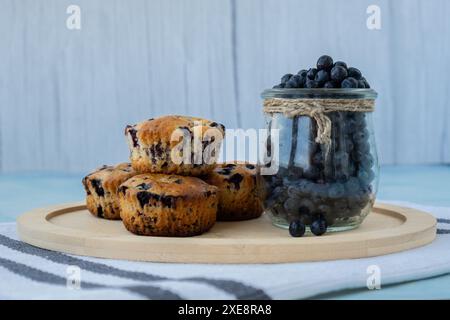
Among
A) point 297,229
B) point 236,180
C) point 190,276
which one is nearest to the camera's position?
point 190,276

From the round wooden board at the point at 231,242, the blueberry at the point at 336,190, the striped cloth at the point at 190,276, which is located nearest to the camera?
the striped cloth at the point at 190,276

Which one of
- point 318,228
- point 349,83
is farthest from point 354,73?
point 318,228

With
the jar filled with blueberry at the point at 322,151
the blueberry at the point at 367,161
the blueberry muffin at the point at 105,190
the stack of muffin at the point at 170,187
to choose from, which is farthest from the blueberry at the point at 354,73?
the blueberry muffin at the point at 105,190

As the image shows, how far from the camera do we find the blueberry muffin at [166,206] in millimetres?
1157

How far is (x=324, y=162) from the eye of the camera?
118 cm

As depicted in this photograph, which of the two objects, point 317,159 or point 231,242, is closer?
point 231,242

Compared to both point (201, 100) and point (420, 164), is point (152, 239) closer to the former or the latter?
point (201, 100)

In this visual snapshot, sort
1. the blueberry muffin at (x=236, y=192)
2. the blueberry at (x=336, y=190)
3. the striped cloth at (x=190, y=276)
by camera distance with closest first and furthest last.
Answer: the striped cloth at (x=190, y=276), the blueberry at (x=336, y=190), the blueberry muffin at (x=236, y=192)

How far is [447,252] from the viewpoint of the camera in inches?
44.5

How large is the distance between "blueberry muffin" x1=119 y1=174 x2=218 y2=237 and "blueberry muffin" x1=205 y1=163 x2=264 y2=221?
11cm

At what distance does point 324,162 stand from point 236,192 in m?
0.21

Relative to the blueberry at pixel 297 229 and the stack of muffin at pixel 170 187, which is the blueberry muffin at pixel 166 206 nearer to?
the stack of muffin at pixel 170 187

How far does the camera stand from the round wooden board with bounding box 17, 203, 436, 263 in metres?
1.07

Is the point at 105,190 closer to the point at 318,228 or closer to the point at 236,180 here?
the point at 236,180
